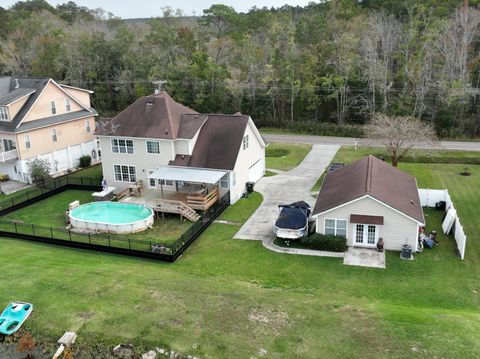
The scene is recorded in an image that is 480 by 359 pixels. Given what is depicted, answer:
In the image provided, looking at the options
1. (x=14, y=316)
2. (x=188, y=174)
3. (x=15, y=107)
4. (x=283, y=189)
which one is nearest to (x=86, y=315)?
(x=14, y=316)

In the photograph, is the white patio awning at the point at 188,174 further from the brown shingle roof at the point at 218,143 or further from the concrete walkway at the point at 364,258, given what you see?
the concrete walkway at the point at 364,258

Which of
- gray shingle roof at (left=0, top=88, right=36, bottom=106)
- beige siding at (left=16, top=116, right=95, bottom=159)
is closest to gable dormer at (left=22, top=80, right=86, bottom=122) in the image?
gray shingle roof at (left=0, top=88, right=36, bottom=106)

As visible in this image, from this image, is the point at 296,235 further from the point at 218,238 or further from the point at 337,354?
the point at 337,354

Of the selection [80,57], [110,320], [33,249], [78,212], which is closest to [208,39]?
[80,57]

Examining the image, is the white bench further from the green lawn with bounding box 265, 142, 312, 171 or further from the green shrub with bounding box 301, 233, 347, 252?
the green shrub with bounding box 301, 233, 347, 252

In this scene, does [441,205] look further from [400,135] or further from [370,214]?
[370,214]

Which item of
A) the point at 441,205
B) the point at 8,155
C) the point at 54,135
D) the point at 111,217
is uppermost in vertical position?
the point at 54,135
